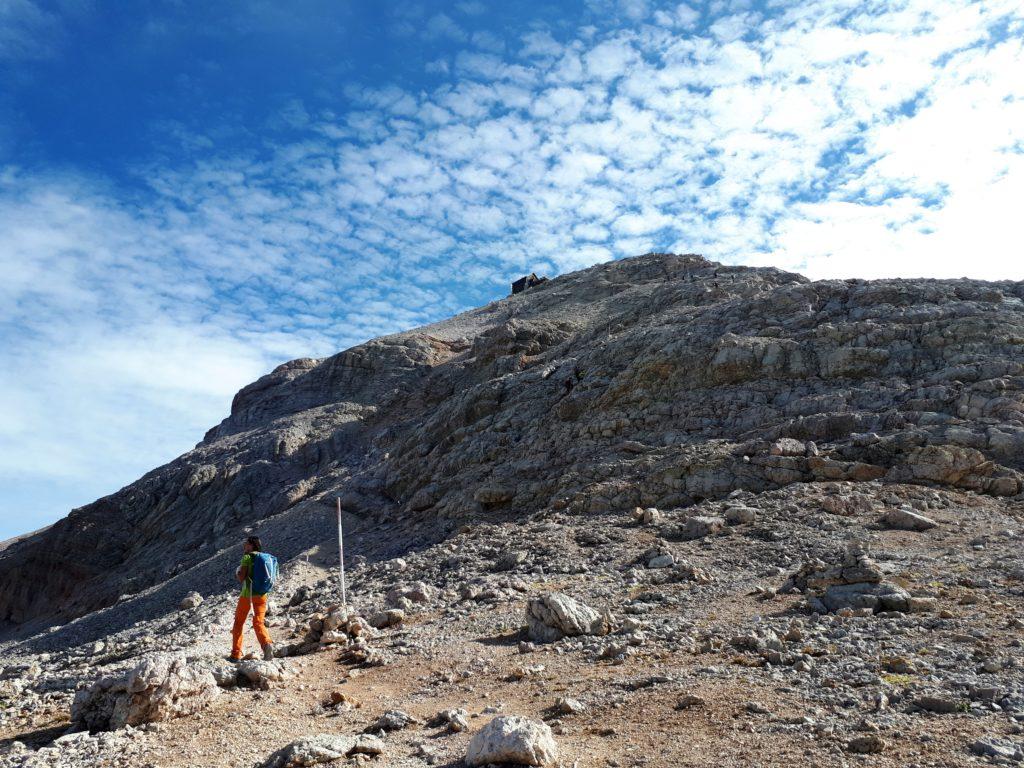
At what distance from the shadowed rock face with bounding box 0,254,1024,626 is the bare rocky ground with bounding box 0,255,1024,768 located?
4.6 inches

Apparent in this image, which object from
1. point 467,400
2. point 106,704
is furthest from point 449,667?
point 467,400

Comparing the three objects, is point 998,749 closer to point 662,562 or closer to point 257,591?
point 257,591

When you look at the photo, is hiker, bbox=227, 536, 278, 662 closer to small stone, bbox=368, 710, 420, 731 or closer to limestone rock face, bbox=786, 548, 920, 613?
small stone, bbox=368, 710, 420, 731

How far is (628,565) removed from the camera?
15.0 meters

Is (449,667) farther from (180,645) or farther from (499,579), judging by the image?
(180,645)

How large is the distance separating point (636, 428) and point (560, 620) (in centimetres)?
1419

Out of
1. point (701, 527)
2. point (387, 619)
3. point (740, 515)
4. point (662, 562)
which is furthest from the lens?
point (740, 515)

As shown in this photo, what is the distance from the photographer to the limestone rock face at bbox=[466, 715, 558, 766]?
18.5 feet

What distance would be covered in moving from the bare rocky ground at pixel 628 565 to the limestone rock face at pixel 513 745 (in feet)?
0.27

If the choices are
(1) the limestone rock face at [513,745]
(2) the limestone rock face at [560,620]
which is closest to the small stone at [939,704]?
(1) the limestone rock face at [513,745]

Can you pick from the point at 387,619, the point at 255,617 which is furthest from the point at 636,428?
the point at 255,617

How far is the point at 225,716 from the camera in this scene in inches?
298

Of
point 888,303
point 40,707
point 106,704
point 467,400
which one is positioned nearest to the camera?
point 106,704

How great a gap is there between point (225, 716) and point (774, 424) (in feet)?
57.8
